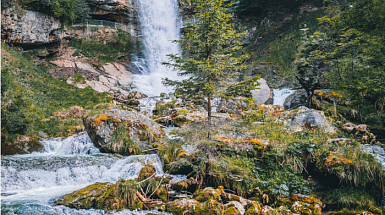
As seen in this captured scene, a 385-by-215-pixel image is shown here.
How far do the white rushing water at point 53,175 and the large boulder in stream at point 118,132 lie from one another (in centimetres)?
50

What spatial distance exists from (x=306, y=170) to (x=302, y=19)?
102 ft

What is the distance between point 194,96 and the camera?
590 cm

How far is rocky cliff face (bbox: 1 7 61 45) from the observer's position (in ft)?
69.2

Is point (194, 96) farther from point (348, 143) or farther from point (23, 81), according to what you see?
point (23, 81)

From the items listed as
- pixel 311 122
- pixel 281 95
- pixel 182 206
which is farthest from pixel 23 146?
pixel 281 95

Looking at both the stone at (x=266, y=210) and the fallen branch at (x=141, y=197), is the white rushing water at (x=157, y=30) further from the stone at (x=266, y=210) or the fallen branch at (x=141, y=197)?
the stone at (x=266, y=210)

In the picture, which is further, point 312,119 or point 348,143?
point 312,119

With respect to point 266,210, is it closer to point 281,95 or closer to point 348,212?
point 348,212

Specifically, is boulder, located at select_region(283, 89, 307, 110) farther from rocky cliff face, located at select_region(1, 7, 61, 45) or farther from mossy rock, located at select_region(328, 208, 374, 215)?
rocky cliff face, located at select_region(1, 7, 61, 45)

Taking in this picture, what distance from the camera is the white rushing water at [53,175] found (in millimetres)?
5465

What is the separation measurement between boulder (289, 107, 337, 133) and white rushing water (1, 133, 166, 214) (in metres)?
6.57

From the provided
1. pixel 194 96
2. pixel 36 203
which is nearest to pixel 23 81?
pixel 36 203

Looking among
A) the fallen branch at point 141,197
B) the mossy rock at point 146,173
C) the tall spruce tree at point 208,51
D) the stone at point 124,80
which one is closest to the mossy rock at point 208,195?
the fallen branch at point 141,197

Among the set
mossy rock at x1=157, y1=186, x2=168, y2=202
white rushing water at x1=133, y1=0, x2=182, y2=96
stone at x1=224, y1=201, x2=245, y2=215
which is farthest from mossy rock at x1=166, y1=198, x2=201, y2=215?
white rushing water at x1=133, y1=0, x2=182, y2=96
